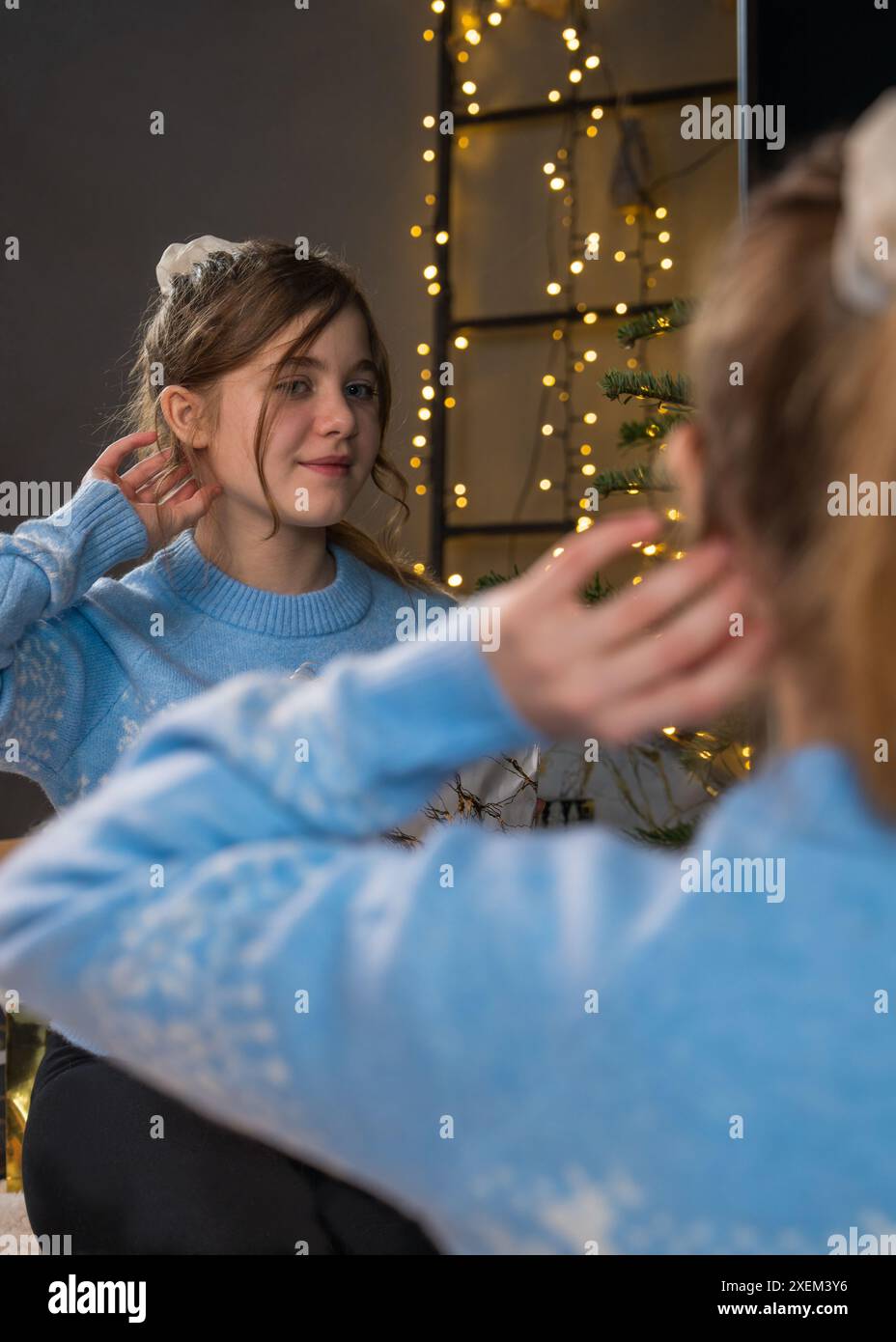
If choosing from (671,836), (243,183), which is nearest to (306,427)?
(671,836)

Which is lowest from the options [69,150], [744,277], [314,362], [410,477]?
[744,277]

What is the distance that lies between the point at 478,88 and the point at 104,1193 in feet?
9.88

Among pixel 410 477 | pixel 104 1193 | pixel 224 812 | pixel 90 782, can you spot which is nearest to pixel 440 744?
pixel 224 812

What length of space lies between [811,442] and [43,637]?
1.05 meters

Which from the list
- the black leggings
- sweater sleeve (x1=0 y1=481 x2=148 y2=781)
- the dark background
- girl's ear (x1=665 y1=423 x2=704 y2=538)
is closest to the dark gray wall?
sweater sleeve (x1=0 y1=481 x2=148 y2=781)

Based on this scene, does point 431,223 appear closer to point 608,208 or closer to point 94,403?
point 608,208

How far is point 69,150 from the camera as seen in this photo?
11.7 feet

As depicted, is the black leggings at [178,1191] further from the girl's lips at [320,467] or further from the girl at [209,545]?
the girl's lips at [320,467]

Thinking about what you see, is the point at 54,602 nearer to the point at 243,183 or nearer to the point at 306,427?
the point at 306,427

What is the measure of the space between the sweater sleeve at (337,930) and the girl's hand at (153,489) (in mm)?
982

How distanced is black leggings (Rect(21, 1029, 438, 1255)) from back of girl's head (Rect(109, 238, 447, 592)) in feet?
2.00

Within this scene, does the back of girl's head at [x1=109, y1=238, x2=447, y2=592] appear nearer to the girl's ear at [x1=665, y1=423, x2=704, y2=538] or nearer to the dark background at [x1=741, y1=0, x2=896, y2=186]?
the dark background at [x1=741, y1=0, x2=896, y2=186]

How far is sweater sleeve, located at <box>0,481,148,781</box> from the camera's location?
135cm

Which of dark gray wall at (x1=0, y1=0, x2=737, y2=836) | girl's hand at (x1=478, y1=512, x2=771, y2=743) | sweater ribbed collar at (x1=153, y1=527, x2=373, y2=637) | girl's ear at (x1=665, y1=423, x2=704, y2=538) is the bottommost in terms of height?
girl's hand at (x1=478, y1=512, x2=771, y2=743)
